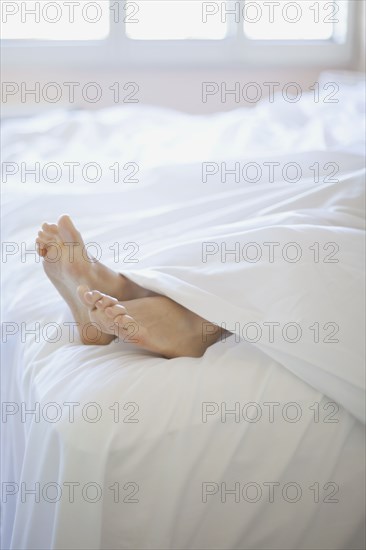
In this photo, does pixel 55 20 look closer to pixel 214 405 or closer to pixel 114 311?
pixel 114 311

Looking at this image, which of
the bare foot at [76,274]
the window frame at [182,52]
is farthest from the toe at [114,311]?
the window frame at [182,52]

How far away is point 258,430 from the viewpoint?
3.85ft

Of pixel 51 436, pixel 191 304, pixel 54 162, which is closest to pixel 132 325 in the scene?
pixel 191 304

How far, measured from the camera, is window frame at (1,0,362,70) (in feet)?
11.5

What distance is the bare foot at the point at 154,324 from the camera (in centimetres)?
120

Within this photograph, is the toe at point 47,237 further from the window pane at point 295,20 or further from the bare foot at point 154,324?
the window pane at point 295,20

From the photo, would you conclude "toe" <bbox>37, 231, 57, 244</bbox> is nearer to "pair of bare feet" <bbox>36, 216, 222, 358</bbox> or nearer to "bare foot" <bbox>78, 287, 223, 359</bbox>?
"pair of bare feet" <bbox>36, 216, 222, 358</bbox>

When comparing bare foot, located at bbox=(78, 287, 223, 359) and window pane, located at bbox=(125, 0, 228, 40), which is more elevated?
window pane, located at bbox=(125, 0, 228, 40)

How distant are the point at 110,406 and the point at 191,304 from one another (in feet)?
0.80

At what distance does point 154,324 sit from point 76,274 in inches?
7.0

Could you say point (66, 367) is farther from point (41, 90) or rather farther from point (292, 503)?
point (41, 90)

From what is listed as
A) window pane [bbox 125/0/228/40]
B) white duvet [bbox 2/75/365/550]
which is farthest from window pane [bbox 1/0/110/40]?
white duvet [bbox 2/75/365/550]

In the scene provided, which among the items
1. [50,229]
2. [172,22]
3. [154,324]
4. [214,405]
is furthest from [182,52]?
[214,405]

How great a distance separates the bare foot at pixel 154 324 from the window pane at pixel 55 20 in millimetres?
2611
